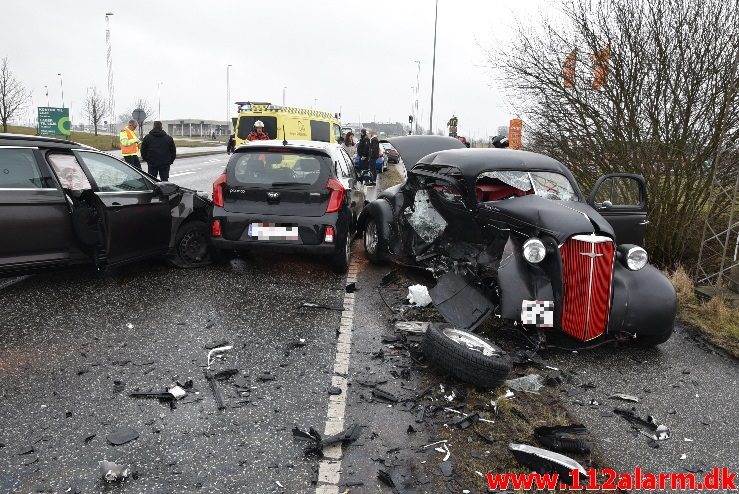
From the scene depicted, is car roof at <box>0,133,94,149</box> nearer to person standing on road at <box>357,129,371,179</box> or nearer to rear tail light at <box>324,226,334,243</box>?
Answer: rear tail light at <box>324,226,334,243</box>

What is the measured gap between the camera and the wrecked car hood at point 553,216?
4.98 metres

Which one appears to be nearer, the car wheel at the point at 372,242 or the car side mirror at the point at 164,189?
the car side mirror at the point at 164,189

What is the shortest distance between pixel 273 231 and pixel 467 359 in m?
3.38

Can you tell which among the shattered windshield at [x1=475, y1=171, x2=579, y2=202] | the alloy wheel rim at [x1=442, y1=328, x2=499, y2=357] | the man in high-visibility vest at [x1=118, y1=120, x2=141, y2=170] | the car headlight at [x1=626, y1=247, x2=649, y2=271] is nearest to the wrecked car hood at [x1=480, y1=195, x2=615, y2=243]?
the car headlight at [x1=626, y1=247, x2=649, y2=271]

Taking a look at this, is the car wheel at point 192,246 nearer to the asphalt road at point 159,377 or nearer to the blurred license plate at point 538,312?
the asphalt road at point 159,377

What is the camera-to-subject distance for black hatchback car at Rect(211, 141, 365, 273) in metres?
6.79

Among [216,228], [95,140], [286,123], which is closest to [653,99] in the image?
[216,228]

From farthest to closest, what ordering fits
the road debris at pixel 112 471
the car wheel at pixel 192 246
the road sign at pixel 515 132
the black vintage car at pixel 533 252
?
the road sign at pixel 515 132 → the car wheel at pixel 192 246 → the black vintage car at pixel 533 252 → the road debris at pixel 112 471

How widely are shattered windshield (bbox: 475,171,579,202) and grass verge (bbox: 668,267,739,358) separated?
1.90m

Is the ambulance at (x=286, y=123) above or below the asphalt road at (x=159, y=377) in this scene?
above

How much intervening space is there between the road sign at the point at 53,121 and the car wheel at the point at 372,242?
3034cm

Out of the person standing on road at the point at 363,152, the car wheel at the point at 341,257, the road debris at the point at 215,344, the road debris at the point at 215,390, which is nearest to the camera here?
the road debris at the point at 215,390

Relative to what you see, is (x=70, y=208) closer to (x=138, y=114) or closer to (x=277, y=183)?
(x=277, y=183)

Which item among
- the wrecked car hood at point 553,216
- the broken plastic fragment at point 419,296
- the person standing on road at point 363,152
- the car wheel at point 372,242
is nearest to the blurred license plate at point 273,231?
the car wheel at point 372,242
